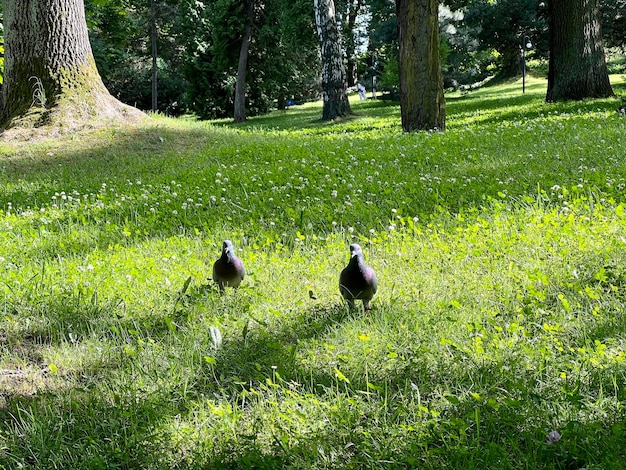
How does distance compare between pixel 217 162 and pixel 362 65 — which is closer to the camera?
pixel 217 162

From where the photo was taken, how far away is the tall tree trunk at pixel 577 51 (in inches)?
586

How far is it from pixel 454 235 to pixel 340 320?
172 centimetres

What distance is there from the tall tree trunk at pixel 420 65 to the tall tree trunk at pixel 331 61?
7.66 m

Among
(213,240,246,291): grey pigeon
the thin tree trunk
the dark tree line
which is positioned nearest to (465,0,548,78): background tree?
the dark tree line

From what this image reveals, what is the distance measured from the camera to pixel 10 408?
277 centimetres

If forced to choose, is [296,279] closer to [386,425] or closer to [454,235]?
[454,235]

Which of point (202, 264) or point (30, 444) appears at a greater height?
point (202, 264)

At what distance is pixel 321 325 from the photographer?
11.3 feet

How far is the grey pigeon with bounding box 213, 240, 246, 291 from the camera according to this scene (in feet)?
12.1

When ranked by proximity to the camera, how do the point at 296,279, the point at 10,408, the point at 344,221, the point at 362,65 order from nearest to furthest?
1. the point at 10,408
2. the point at 296,279
3. the point at 344,221
4. the point at 362,65

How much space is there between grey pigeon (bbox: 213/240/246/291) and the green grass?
0.15m

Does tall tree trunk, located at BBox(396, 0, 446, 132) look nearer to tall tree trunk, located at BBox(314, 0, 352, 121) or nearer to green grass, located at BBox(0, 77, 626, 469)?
green grass, located at BBox(0, 77, 626, 469)

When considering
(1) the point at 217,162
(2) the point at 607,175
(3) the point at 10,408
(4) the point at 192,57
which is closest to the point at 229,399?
(3) the point at 10,408

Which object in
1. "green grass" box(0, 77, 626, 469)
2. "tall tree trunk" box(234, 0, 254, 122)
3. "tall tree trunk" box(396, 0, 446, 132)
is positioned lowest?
"green grass" box(0, 77, 626, 469)
